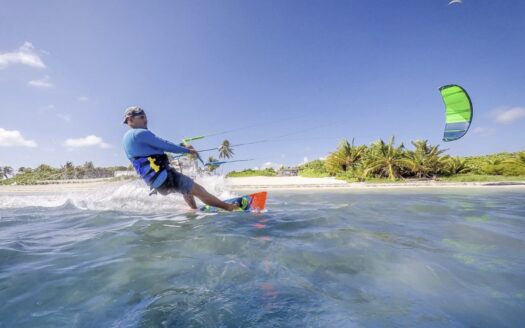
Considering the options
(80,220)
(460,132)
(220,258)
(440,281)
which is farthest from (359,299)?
(460,132)

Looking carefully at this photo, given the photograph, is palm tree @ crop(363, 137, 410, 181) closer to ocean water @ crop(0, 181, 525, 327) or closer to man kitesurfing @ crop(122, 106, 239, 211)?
ocean water @ crop(0, 181, 525, 327)

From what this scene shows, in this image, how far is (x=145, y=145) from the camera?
5.30m

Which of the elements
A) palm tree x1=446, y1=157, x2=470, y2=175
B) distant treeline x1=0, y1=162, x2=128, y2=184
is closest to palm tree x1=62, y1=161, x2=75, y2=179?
distant treeline x1=0, y1=162, x2=128, y2=184

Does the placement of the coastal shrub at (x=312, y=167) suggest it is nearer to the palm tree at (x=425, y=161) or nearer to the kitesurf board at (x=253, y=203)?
the palm tree at (x=425, y=161)

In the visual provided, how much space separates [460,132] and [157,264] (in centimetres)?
900

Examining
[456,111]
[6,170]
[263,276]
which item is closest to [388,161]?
[456,111]

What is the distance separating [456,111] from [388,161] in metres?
21.5

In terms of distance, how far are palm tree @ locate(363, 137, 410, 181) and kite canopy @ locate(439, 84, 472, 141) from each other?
20772mm

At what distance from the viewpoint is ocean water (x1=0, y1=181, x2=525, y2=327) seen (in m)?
2.08

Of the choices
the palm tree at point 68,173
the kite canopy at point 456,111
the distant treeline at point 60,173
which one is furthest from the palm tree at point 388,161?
the palm tree at point 68,173

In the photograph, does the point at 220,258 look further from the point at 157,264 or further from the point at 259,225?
the point at 259,225

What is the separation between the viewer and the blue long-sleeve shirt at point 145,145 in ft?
17.0

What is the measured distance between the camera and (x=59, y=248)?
13.5 feet

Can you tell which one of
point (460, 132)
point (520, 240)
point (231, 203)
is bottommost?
point (520, 240)
